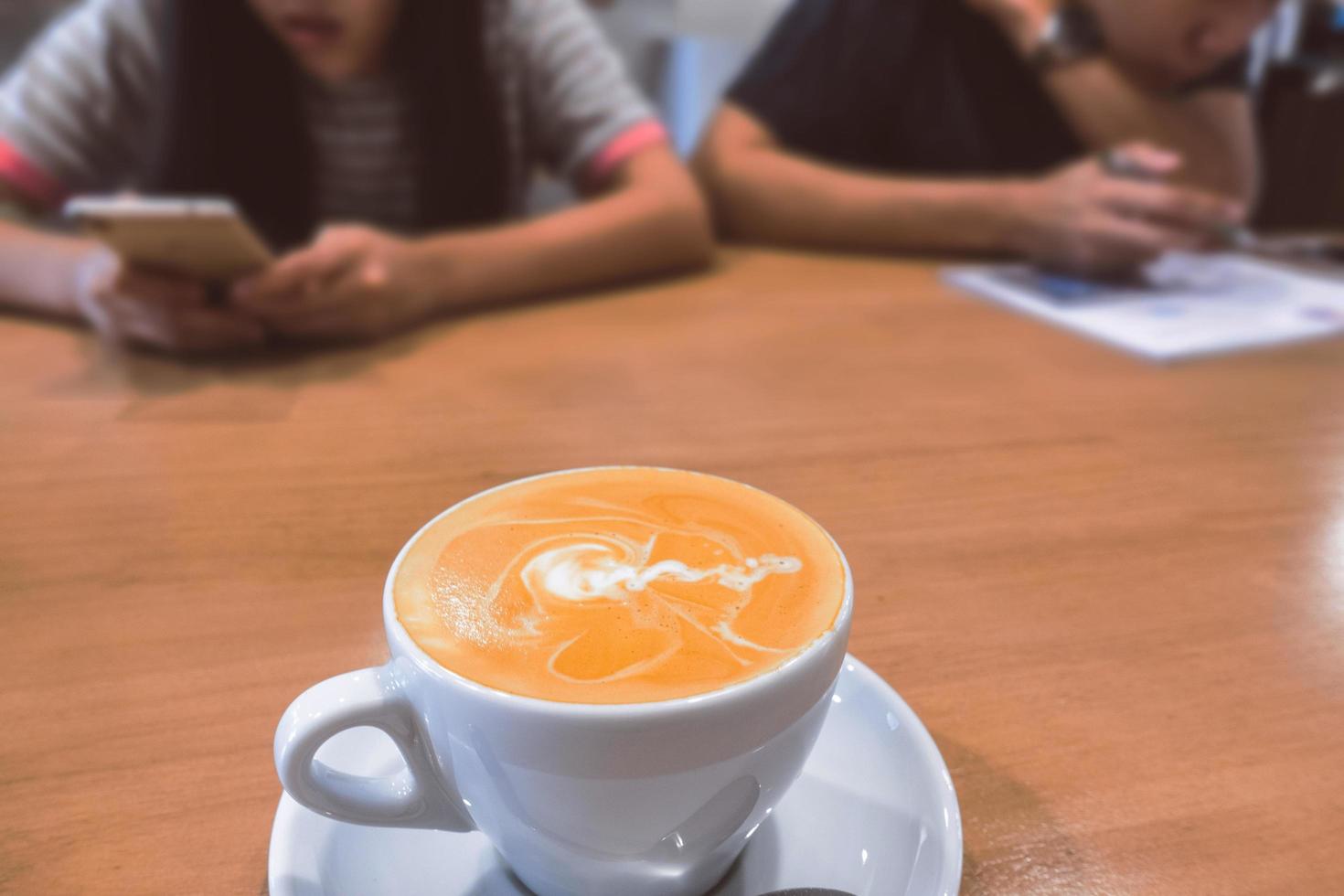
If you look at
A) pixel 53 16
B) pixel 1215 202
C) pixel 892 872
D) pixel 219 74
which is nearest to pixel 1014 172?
pixel 1215 202

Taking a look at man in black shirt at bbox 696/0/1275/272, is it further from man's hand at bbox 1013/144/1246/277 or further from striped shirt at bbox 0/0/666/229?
striped shirt at bbox 0/0/666/229

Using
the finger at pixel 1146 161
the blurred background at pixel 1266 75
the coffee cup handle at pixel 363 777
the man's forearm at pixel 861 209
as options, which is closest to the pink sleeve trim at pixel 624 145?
the man's forearm at pixel 861 209

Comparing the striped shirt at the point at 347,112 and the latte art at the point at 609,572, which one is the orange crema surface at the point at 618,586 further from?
the striped shirt at the point at 347,112

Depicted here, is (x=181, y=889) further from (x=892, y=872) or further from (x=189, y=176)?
(x=189, y=176)

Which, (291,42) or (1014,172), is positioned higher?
(291,42)

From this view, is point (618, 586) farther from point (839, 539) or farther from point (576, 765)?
point (839, 539)

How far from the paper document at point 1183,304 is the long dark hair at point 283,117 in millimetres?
689

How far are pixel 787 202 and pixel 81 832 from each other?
110 centimetres

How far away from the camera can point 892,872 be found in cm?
29

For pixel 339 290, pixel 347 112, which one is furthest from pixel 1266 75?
pixel 339 290

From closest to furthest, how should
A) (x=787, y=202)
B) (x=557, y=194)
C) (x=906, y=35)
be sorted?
(x=787, y=202)
(x=906, y=35)
(x=557, y=194)

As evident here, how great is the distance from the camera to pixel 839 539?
1.68 ft

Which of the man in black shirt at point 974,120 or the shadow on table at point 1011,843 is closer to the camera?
the shadow on table at point 1011,843

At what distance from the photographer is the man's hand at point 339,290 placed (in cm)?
81
